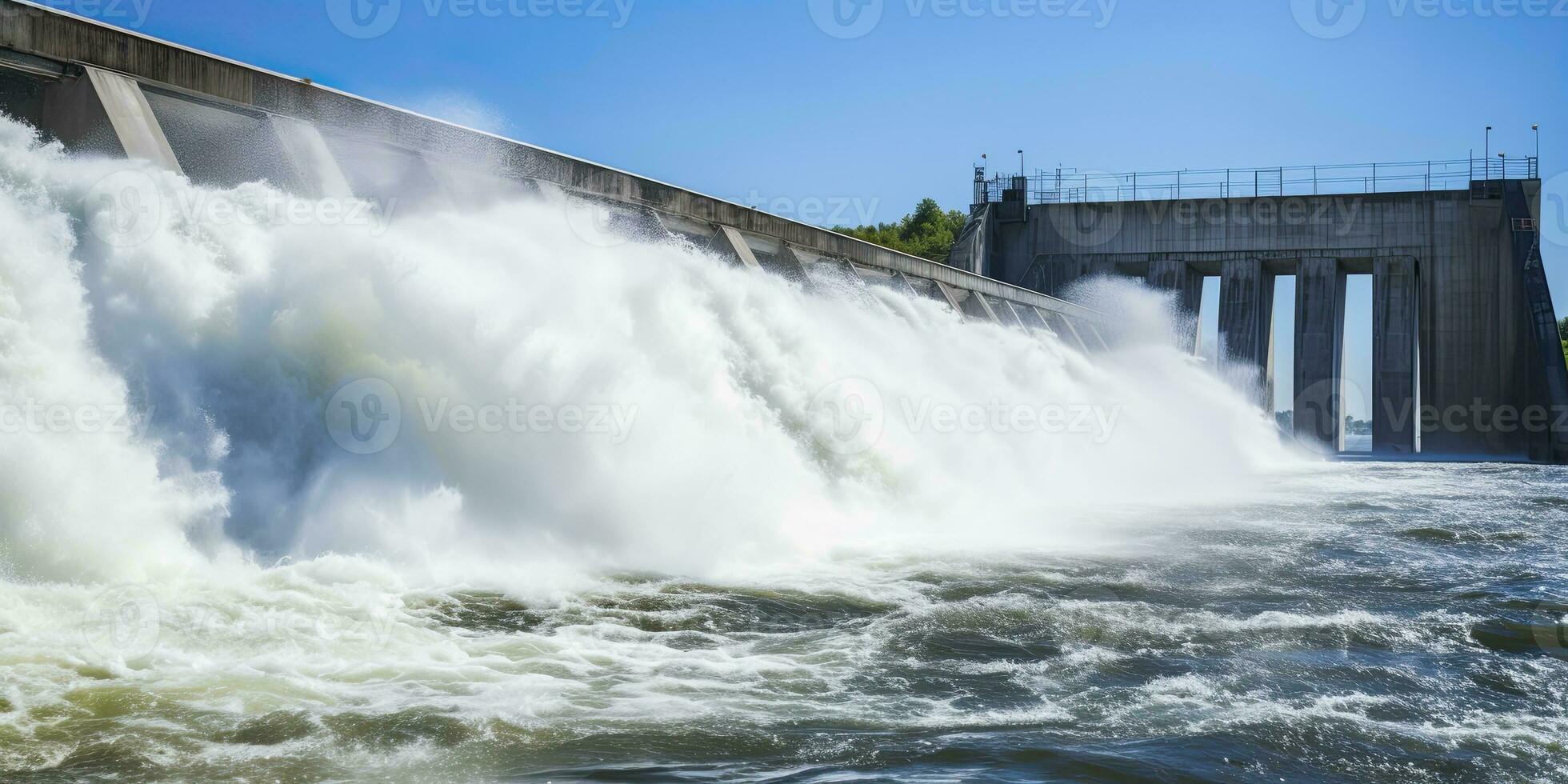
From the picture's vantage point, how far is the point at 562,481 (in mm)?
9961

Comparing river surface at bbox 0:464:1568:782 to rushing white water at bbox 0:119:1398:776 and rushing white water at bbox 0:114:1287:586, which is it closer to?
rushing white water at bbox 0:119:1398:776

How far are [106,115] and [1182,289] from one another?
37.3 m

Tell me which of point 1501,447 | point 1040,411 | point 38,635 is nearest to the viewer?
point 38,635

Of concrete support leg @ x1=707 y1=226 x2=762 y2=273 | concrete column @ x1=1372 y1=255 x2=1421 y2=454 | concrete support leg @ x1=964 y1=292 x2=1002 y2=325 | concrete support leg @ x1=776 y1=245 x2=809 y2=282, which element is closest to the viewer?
concrete support leg @ x1=707 y1=226 x2=762 y2=273

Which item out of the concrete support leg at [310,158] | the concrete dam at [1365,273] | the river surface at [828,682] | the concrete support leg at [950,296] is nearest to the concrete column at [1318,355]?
the concrete dam at [1365,273]

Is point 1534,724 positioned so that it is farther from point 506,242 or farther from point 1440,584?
point 506,242

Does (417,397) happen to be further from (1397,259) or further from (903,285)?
(1397,259)

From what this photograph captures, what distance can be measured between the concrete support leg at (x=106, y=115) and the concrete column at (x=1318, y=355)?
36.8 metres

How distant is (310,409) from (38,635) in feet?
10.0

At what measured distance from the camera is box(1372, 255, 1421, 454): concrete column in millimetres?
38750

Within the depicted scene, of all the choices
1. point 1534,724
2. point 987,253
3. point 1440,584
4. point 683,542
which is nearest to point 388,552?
point 683,542

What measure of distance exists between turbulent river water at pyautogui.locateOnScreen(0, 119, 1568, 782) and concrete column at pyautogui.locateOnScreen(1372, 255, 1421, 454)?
27458mm

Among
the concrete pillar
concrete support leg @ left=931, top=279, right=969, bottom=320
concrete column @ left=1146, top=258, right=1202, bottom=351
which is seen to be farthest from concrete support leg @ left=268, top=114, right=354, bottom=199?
the concrete pillar

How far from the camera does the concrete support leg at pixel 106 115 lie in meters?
10.1
